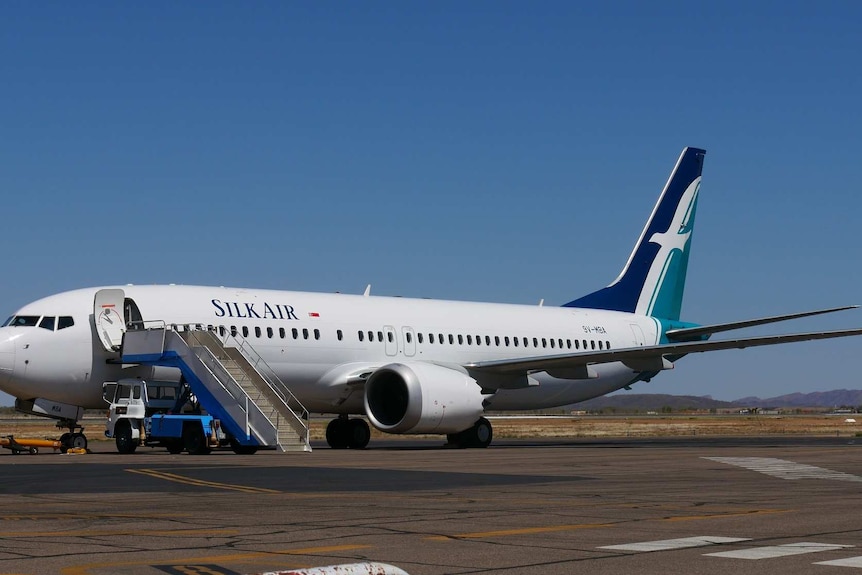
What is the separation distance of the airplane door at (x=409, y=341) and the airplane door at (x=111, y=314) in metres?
8.53

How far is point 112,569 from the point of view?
9062 mm

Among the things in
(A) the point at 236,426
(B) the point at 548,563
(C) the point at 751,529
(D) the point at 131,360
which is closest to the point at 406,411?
(A) the point at 236,426

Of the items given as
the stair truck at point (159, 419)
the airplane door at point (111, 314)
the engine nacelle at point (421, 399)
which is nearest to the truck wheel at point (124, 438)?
the stair truck at point (159, 419)

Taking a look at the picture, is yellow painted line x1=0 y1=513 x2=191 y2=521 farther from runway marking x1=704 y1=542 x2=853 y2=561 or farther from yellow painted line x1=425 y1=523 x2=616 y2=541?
runway marking x1=704 y1=542 x2=853 y2=561

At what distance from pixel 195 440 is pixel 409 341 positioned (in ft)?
29.4

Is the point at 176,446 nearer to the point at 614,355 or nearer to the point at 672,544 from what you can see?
the point at 614,355

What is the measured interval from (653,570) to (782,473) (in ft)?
41.8

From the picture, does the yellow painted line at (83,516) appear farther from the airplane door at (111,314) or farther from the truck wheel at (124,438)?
the airplane door at (111,314)

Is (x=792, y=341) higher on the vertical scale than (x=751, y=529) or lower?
higher

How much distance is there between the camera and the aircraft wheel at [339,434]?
36.5m

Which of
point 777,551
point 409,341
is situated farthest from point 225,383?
point 777,551

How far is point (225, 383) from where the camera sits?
2909cm

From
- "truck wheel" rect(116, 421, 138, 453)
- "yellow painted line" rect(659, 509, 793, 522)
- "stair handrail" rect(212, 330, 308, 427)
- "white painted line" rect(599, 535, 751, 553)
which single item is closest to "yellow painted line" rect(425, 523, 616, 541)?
"yellow painted line" rect(659, 509, 793, 522)

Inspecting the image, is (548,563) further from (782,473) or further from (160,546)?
(782,473)
